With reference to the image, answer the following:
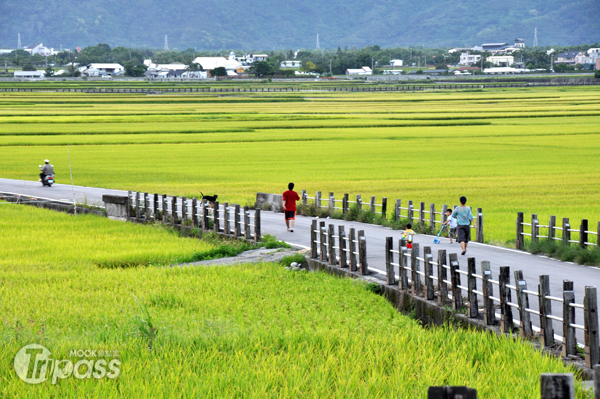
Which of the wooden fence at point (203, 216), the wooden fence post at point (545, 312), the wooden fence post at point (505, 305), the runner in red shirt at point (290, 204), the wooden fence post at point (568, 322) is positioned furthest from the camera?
the wooden fence at point (203, 216)

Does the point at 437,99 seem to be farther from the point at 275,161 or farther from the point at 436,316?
the point at 436,316

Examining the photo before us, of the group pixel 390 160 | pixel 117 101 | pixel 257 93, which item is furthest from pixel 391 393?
pixel 257 93

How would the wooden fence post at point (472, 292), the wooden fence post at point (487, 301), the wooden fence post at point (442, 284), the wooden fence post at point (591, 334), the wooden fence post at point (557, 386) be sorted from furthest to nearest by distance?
the wooden fence post at point (442, 284)
the wooden fence post at point (472, 292)
the wooden fence post at point (487, 301)
the wooden fence post at point (591, 334)
the wooden fence post at point (557, 386)

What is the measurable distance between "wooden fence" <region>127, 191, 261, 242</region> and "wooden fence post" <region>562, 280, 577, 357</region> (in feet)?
43.6

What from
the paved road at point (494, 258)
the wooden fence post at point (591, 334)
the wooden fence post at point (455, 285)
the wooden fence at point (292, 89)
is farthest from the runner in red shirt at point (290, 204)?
the wooden fence at point (292, 89)

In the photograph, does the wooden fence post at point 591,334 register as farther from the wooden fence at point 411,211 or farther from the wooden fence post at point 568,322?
the wooden fence at point 411,211

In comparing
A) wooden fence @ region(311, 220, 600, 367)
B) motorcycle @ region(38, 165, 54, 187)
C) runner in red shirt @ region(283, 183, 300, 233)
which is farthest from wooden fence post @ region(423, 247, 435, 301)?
motorcycle @ region(38, 165, 54, 187)

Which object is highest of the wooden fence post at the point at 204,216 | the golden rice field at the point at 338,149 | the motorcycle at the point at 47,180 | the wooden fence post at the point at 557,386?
the wooden fence post at the point at 557,386

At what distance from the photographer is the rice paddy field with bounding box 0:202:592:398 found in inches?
354

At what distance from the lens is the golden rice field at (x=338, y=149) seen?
36656 millimetres

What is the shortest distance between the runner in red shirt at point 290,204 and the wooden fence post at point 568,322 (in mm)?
13025

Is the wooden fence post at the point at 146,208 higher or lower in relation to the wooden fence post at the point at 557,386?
lower

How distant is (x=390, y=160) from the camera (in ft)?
172

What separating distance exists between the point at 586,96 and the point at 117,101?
73.1 meters
